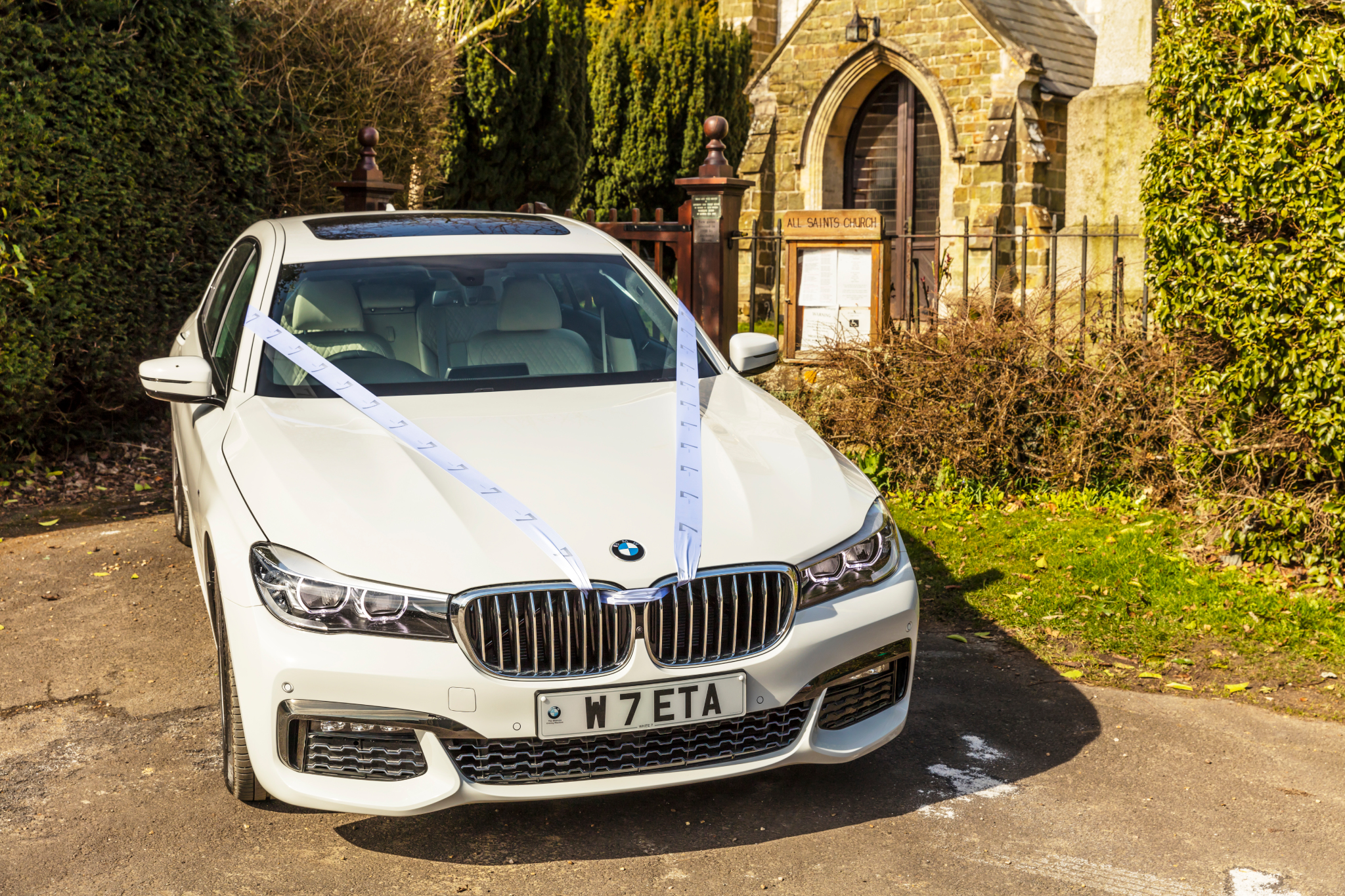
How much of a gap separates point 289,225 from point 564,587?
2814 millimetres

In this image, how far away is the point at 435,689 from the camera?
3.06 meters

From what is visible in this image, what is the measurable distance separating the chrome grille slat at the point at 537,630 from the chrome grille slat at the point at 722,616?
0.13 m

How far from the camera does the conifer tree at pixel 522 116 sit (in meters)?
17.8

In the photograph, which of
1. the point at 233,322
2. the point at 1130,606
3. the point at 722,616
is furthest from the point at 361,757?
the point at 1130,606

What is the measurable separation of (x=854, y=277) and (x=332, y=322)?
455cm

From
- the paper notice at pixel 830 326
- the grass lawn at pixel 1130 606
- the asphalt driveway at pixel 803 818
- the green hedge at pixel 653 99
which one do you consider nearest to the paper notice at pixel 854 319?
the paper notice at pixel 830 326

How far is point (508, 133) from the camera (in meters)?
18.3

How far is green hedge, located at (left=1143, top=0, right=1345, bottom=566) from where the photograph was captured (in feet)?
16.4

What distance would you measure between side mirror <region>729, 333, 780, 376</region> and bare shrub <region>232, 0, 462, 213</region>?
6.01 meters

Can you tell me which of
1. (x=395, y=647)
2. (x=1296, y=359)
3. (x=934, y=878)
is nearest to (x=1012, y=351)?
(x=1296, y=359)

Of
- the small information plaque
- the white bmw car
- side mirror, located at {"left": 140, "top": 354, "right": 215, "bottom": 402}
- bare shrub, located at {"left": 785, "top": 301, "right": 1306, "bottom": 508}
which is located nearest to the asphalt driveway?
the white bmw car

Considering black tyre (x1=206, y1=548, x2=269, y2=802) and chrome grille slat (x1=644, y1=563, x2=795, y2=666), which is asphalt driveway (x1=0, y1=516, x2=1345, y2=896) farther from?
chrome grille slat (x1=644, y1=563, x2=795, y2=666)

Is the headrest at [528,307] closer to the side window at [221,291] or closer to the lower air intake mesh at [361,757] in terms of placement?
the side window at [221,291]

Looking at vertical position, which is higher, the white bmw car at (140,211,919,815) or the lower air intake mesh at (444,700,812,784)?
the white bmw car at (140,211,919,815)
